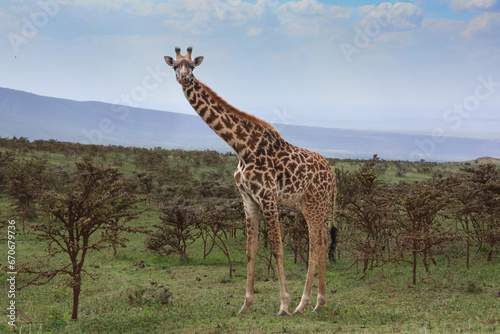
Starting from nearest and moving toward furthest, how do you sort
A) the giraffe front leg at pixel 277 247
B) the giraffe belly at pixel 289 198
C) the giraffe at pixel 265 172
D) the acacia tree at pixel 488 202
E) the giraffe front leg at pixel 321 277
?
the giraffe at pixel 265 172 < the giraffe front leg at pixel 277 247 < the giraffe belly at pixel 289 198 < the giraffe front leg at pixel 321 277 < the acacia tree at pixel 488 202

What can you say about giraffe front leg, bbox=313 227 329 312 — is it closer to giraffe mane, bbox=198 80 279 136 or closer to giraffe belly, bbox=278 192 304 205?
giraffe belly, bbox=278 192 304 205

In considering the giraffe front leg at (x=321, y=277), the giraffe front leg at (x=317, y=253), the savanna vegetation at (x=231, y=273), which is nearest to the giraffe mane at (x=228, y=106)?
the giraffe front leg at (x=317, y=253)

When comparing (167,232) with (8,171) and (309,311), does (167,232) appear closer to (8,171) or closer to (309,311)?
(309,311)

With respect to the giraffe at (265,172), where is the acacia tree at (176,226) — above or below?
below

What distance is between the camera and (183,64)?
9.42 meters

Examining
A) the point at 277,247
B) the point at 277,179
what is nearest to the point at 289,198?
the point at 277,179

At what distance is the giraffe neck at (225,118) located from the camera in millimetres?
9906

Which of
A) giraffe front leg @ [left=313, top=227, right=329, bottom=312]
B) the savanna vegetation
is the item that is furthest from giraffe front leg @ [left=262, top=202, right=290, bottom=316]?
giraffe front leg @ [left=313, top=227, right=329, bottom=312]

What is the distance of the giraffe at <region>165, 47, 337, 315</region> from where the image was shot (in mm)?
9867

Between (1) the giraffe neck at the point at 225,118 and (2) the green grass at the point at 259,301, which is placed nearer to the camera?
(2) the green grass at the point at 259,301

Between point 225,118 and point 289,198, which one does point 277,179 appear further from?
point 225,118

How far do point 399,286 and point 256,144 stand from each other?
26.6 ft

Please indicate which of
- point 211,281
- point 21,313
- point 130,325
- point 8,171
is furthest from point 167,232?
point 8,171

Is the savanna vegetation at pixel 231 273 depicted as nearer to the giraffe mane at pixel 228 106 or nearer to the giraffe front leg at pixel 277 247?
the giraffe front leg at pixel 277 247
